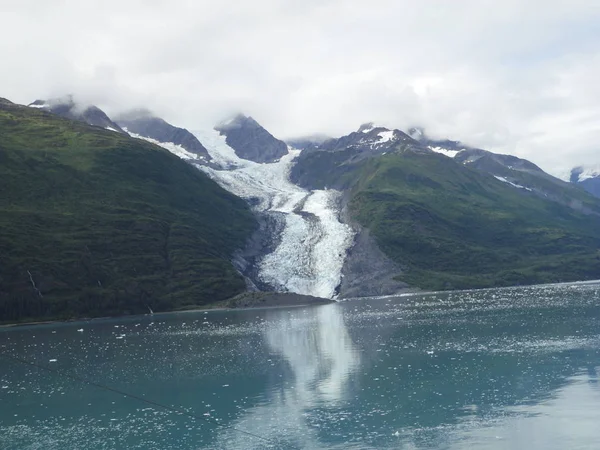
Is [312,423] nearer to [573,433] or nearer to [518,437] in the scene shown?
[518,437]

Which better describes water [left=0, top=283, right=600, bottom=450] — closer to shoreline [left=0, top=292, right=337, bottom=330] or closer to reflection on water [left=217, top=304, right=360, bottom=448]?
reflection on water [left=217, top=304, right=360, bottom=448]

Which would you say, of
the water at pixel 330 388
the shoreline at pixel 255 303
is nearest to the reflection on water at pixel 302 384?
the water at pixel 330 388

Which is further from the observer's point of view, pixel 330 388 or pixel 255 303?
pixel 255 303

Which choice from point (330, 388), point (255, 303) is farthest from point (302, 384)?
point (255, 303)

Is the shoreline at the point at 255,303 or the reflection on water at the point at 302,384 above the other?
the shoreline at the point at 255,303

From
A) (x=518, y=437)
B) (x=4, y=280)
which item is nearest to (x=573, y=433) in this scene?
(x=518, y=437)

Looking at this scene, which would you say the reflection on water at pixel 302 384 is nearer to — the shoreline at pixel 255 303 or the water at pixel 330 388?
the water at pixel 330 388

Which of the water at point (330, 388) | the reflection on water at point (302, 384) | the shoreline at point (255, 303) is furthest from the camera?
the shoreline at point (255, 303)

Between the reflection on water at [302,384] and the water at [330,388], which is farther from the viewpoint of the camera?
the reflection on water at [302,384]

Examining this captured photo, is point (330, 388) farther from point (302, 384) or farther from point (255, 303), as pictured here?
point (255, 303)
